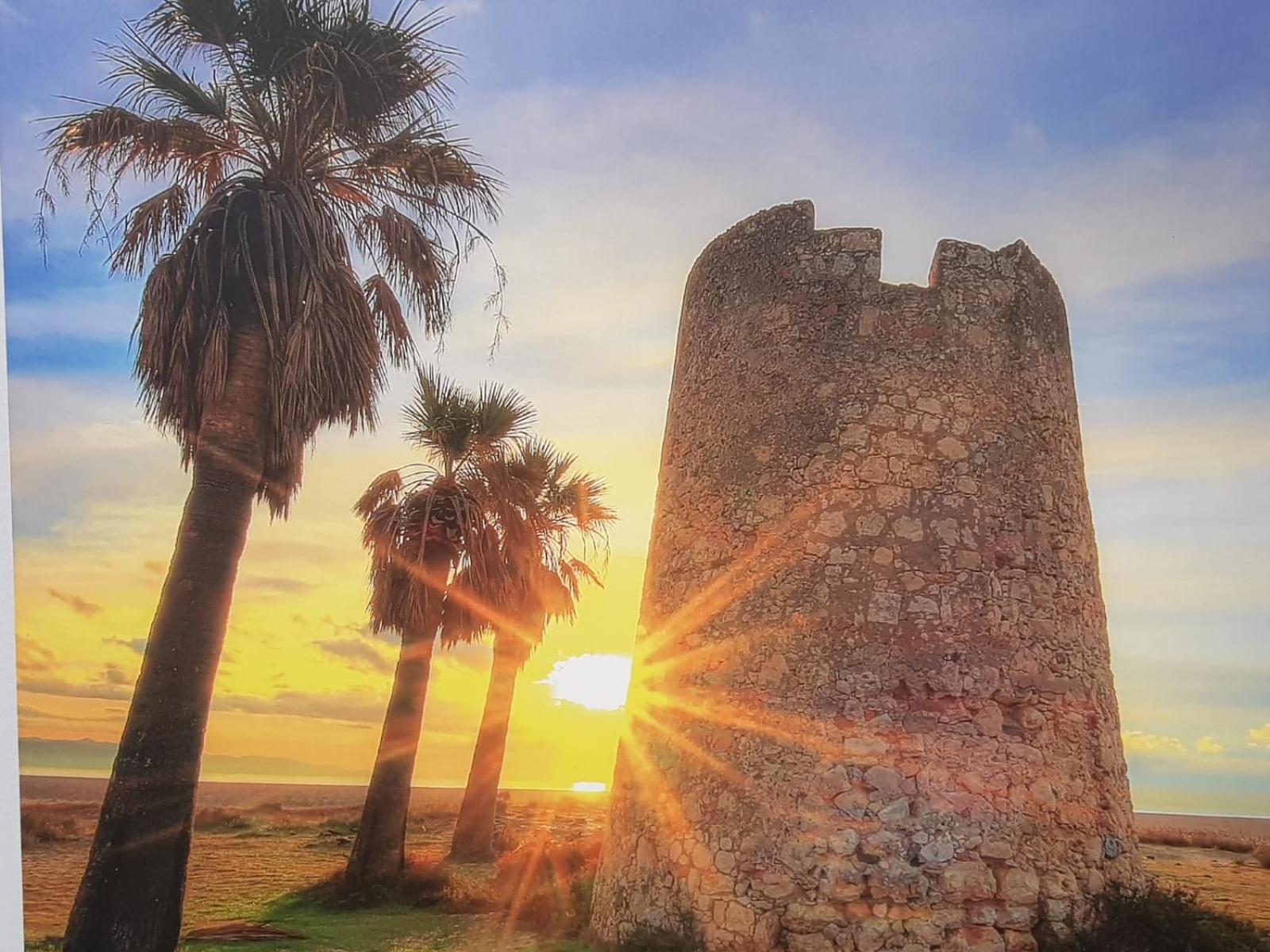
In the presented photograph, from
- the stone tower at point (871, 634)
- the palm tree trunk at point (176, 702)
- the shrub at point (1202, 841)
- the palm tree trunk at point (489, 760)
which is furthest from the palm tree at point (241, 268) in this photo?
the shrub at point (1202, 841)

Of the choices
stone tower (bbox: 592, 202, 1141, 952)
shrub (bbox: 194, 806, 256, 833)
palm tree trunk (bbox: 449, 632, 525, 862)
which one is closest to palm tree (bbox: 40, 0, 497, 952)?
stone tower (bbox: 592, 202, 1141, 952)

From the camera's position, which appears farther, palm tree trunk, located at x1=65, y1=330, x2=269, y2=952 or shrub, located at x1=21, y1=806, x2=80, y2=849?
shrub, located at x1=21, y1=806, x2=80, y2=849

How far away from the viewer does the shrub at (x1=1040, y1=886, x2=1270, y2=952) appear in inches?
220

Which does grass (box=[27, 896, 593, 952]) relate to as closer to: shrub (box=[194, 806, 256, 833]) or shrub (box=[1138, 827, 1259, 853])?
shrub (box=[1138, 827, 1259, 853])

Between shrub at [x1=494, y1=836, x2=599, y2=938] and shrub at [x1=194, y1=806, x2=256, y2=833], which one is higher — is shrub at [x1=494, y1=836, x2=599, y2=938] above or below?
A: above

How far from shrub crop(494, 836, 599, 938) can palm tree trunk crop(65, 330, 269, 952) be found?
113 inches

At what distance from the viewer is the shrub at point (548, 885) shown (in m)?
7.75

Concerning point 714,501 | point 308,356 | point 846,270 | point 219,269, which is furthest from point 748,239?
point 219,269

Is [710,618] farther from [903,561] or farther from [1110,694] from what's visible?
[1110,694]

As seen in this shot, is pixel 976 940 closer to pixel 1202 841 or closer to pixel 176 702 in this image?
pixel 176 702

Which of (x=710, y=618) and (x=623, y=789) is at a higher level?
(x=710, y=618)

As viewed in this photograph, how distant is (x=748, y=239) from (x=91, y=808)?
19766mm

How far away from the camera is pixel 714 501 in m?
6.91

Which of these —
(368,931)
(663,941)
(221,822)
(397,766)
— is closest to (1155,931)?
(663,941)
